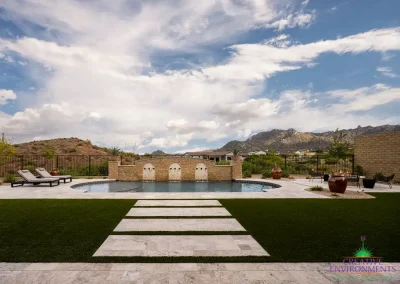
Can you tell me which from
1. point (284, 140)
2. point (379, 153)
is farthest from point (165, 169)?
point (284, 140)

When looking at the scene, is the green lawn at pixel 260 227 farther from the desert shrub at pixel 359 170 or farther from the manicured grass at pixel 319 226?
the desert shrub at pixel 359 170

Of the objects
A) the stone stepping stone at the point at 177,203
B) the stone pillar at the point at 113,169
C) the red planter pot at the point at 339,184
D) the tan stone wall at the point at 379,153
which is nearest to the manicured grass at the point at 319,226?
the stone stepping stone at the point at 177,203

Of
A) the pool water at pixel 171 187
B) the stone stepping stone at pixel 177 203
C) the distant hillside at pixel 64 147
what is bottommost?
the pool water at pixel 171 187

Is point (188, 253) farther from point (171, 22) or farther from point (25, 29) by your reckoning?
point (25, 29)

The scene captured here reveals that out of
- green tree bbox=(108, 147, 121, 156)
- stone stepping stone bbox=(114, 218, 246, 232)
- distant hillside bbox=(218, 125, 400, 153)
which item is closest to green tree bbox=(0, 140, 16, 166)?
green tree bbox=(108, 147, 121, 156)

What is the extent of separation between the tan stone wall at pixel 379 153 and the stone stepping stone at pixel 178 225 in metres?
13.9

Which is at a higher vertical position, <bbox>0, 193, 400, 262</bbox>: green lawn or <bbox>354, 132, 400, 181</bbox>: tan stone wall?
<bbox>354, 132, 400, 181</bbox>: tan stone wall

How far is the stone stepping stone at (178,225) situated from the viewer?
5.96 meters

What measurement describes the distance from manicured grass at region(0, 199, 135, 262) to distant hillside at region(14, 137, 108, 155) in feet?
127

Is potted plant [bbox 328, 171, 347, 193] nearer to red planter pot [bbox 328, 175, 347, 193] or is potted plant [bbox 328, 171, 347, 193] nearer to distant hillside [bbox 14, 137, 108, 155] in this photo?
red planter pot [bbox 328, 175, 347, 193]

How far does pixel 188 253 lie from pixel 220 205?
443 centimetres

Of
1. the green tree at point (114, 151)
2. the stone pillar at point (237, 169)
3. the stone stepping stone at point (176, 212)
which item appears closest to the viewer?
the stone stepping stone at point (176, 212)

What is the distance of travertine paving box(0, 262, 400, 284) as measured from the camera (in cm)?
347

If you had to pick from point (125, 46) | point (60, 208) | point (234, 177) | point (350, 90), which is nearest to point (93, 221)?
point (60, 208)
